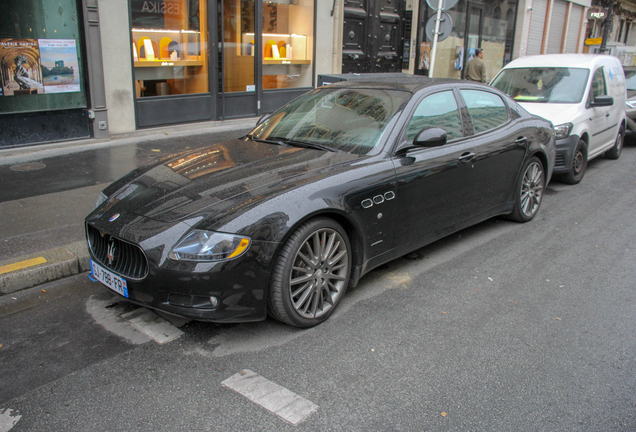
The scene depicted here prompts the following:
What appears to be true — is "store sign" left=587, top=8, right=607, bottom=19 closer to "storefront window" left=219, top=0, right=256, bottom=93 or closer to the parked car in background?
the parked car in background

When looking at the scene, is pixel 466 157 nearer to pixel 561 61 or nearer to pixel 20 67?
pixel 561 61

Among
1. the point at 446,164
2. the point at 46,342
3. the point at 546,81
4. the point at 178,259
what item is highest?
the point at 546,81

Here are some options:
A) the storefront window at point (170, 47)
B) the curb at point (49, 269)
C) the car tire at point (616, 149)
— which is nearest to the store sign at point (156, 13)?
the storefront window at point (170, 47)

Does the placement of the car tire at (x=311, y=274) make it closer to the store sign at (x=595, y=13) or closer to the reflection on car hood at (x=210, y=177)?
the reflection on car hood at (x=210, y=177)

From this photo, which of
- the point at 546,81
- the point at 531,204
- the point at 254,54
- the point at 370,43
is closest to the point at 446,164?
the point at 531,204

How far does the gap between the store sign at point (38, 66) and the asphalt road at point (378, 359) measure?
4973 mm

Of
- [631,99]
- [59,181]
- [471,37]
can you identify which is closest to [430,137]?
[59,181]

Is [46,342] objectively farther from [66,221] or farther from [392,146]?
[392,146]

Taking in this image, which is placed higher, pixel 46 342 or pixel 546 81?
pixel 546 81

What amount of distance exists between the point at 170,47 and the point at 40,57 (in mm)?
2475

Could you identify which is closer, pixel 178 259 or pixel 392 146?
pixel 178 259

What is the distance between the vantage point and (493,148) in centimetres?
513

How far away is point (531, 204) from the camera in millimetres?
6117

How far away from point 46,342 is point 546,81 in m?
7.98
